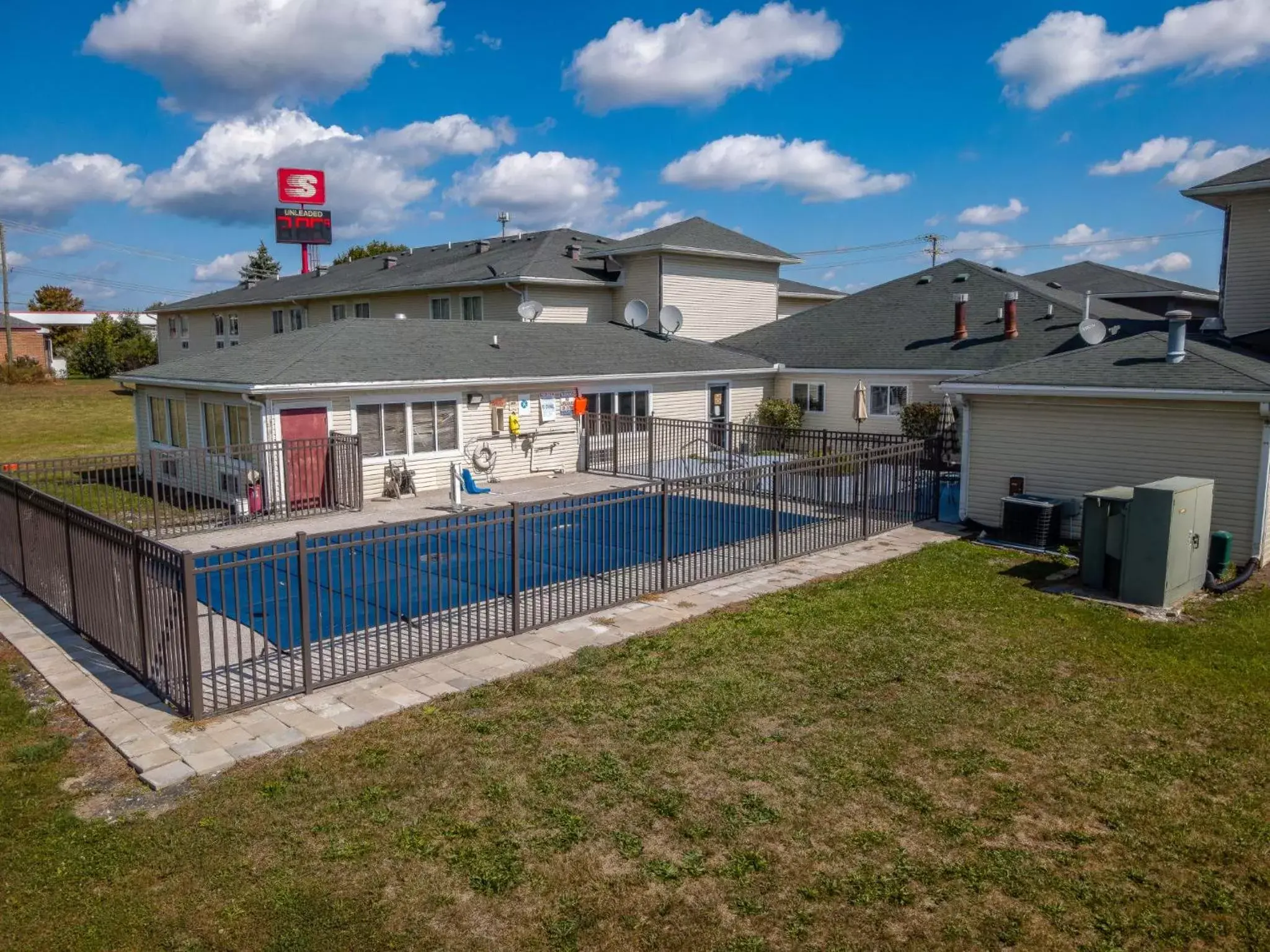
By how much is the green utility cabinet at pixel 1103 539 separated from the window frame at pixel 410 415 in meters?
12.9

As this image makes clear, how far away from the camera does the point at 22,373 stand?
4450 cm

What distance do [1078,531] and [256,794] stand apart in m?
12.8

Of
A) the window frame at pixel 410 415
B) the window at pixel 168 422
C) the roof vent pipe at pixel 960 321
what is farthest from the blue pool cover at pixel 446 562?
the roof vent pipe at pixel 960 321

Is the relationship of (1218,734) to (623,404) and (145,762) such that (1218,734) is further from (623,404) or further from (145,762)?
(623,404)

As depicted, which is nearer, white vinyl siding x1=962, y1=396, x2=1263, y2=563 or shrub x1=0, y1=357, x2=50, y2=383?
white vinyl siding x1=962, y1=396, x2=1263, y2=563

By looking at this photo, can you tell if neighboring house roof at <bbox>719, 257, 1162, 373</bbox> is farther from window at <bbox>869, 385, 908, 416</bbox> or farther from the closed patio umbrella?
the closed patio umbrella

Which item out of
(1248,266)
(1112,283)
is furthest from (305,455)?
(1112,283)

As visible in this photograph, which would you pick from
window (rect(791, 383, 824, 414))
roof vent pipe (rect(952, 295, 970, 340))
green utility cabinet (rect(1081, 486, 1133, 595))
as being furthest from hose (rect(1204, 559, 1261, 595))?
window (rect(791, 383, 824, 414))

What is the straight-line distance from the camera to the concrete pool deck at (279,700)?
7051 mm

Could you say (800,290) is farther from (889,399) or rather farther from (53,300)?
(53,300)

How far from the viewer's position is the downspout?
15.6 metres

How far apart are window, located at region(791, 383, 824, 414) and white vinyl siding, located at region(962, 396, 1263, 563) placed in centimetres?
1013

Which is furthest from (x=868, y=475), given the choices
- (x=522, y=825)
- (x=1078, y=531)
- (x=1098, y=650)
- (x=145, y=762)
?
(x=145, y=762)

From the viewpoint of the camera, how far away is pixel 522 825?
19.2 ft
